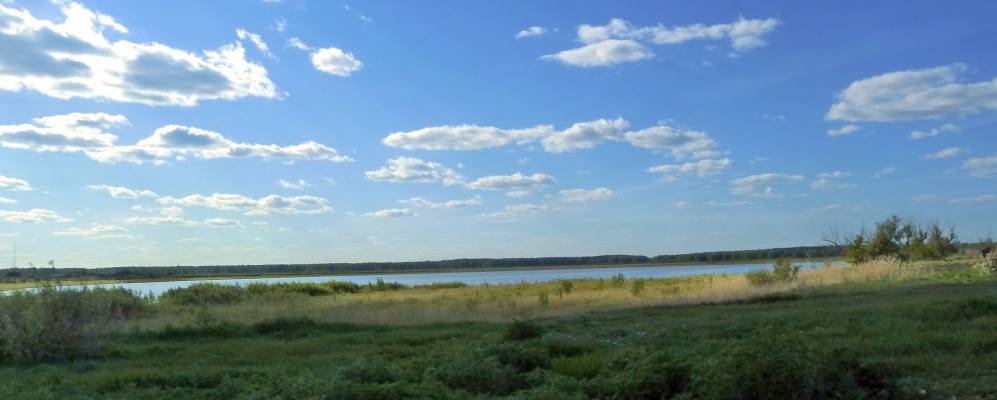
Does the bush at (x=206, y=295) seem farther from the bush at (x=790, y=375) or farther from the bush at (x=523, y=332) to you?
the bush at (x=790, y=375)

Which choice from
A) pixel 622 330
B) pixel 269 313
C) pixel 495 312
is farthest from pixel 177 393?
pixel 495 312

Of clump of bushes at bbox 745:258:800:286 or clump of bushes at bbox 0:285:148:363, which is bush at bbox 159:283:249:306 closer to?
clump of bushes at bbox 0:285:148:363

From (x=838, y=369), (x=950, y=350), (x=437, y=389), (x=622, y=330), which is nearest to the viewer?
(x=838, y=369)

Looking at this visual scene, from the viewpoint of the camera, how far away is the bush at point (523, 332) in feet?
51.8

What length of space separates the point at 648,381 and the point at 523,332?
23.0 ft

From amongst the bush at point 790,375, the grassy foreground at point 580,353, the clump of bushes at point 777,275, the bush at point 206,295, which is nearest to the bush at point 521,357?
the grassy foreground at point 580,353

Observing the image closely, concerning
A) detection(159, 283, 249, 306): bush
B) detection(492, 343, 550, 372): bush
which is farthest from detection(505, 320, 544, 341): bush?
detection(159, 283, 249, 306): bush

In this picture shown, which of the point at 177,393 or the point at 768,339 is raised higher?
the point at 768,339

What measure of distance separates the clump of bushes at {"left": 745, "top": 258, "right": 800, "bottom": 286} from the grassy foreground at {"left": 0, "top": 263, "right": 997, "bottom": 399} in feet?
23.1

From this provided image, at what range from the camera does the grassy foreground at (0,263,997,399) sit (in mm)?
8234

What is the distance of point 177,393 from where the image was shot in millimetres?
10547

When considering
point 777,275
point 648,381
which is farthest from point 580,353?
point 777,275

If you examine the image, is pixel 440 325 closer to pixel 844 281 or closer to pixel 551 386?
pixel 551 386

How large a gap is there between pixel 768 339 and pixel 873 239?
50.7 m
